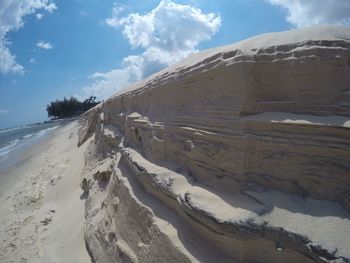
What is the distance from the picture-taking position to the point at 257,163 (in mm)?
2922

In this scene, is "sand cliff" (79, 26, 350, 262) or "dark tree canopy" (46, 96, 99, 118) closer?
"sand cliff" (79, 26, 350, 262)

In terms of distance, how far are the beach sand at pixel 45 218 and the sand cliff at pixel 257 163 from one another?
204 cm

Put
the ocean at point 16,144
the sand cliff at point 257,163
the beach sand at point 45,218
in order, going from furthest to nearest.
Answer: the ocean at point 16,144, the beach sand at point 45,218, the sand cliff at point 257,163

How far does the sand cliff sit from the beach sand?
6.68 ft

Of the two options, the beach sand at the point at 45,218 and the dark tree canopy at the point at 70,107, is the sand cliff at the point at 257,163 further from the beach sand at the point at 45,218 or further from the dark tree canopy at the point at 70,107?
the dark tree canopy at the point at 70,107

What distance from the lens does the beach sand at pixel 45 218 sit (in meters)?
5.49

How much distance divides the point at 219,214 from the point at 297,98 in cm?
141

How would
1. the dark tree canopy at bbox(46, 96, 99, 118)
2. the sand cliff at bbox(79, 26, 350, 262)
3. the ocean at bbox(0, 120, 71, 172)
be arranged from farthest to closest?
the dark tree canopy at bbox(46, 96, 99, 118) < the ocean at bbox(0, 120, 71, 172) < the sand cliff at bbox(79, 26, 350, 262)

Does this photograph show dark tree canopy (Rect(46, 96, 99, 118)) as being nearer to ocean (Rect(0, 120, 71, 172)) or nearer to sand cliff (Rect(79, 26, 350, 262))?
ocean (Rect(0, 120, 71, 172))

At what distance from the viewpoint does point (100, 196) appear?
21.2 ft

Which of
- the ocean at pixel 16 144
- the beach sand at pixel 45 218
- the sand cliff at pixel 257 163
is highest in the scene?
the sand cliff at pixel 257 163

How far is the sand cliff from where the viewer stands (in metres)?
2.45

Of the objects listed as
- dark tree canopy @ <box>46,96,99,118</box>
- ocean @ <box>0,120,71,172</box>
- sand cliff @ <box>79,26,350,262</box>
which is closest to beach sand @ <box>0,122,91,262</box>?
sand cliff @ <box>79,26,350,262</box>

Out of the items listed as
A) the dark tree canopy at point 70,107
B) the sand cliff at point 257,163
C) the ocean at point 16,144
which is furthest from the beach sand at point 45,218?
the dark tree canopy at point 70,107
